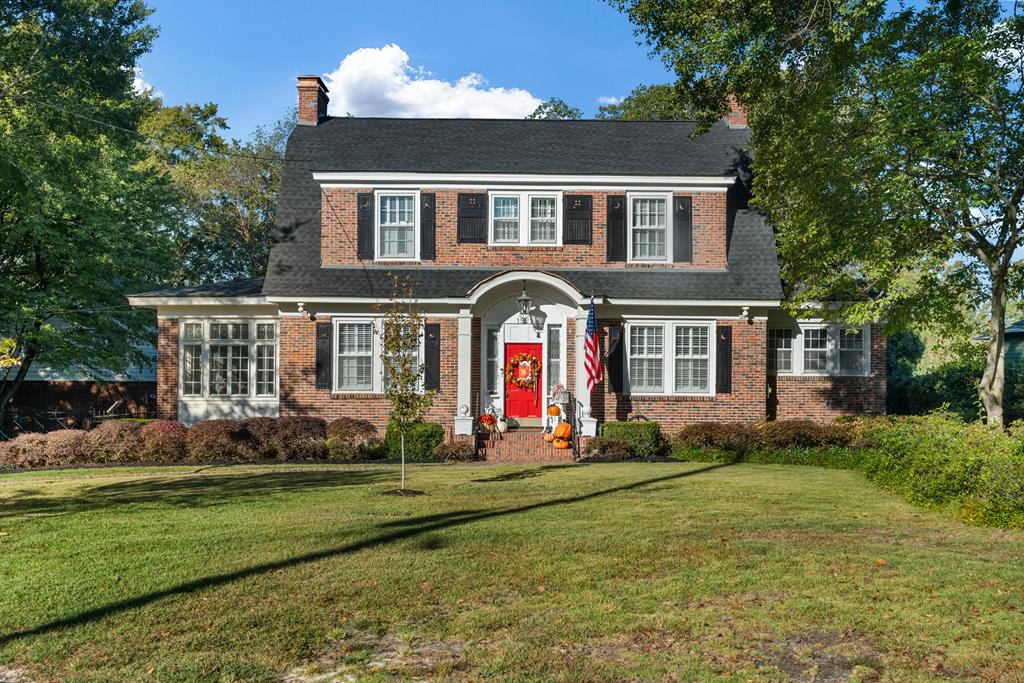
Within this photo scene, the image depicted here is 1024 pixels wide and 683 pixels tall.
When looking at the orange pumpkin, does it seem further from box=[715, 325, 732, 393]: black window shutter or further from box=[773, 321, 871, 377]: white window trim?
box=[773, 321, 871, 377]: white window trim

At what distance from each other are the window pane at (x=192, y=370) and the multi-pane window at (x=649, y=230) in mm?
11001

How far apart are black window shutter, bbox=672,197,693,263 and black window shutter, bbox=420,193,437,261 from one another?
578 centimetres

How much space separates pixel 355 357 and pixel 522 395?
4.07 m

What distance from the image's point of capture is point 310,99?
23.9 m

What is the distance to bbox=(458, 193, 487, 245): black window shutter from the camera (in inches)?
829

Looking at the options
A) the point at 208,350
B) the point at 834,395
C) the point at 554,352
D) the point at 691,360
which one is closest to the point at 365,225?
the point at 208,350

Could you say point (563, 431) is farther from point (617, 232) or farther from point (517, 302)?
point (617, 232)

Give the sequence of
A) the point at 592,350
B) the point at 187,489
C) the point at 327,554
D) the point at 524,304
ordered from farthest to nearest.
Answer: the point at 524,304, the point at 592,350, the point at 187,489, the point at 327,554

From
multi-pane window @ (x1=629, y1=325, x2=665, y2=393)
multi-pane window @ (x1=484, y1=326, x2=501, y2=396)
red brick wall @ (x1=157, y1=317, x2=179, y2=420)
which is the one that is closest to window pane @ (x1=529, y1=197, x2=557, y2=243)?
multi-pane window @ (x1=484, y1=326, x2=501, y2=396)

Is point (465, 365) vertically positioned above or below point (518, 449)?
above

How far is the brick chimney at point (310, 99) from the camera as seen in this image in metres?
23.9

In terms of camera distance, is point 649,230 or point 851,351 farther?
point 851,351

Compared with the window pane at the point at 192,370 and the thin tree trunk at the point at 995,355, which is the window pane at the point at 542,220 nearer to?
the window pane at the point at 192,370

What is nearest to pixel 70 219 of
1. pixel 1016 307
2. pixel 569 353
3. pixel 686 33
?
pixel 569 353
